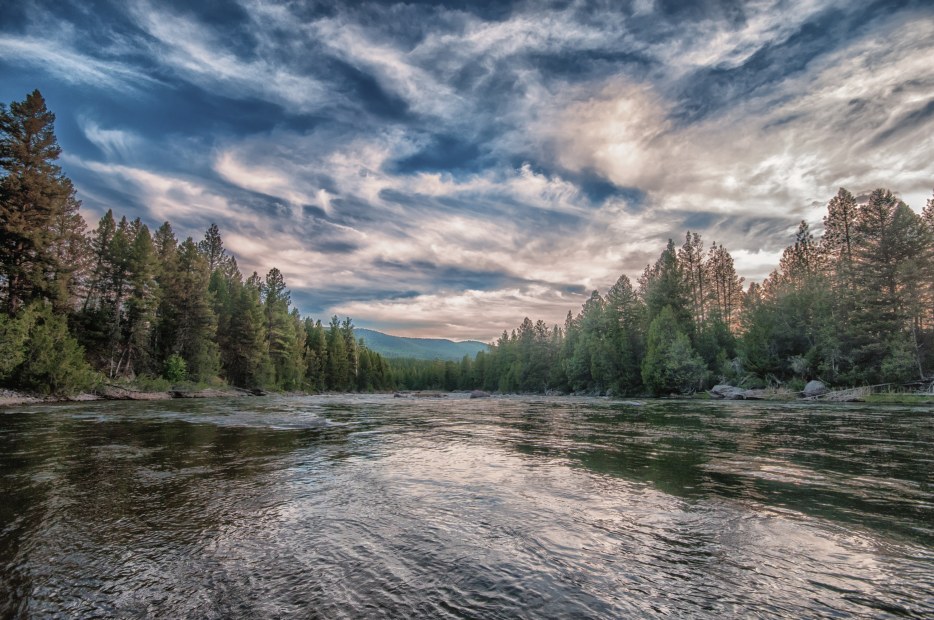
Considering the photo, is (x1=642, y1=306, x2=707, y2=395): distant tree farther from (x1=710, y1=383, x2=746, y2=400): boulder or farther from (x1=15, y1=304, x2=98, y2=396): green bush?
(x1=15, y1=304, x2=98, y2=396): green bush

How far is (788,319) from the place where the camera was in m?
53.6

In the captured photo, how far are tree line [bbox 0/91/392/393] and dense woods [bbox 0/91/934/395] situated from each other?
0.16 m

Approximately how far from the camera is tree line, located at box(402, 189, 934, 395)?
133 feet

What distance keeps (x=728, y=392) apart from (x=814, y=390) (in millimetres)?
8671

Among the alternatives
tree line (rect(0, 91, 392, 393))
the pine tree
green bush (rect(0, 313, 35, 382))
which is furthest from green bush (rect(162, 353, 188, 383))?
green bush (rect(0, 313, 35, 382))

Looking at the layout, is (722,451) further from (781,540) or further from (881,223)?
(881,223)

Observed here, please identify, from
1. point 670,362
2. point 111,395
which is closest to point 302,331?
point 111,395

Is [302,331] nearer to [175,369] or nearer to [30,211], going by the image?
[175,369]

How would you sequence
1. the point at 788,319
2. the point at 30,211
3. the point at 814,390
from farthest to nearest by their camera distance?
the point at 788,319 < the point at 814,390 < the point at 30,211

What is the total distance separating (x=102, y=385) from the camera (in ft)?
119

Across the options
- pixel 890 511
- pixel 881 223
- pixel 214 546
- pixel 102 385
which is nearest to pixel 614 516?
pixel 890 511

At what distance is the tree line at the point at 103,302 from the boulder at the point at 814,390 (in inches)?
2562

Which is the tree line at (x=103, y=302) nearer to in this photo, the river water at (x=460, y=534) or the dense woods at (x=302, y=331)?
the dense woods at (x=302, y=331)

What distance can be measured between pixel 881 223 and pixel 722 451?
50.3 metres
